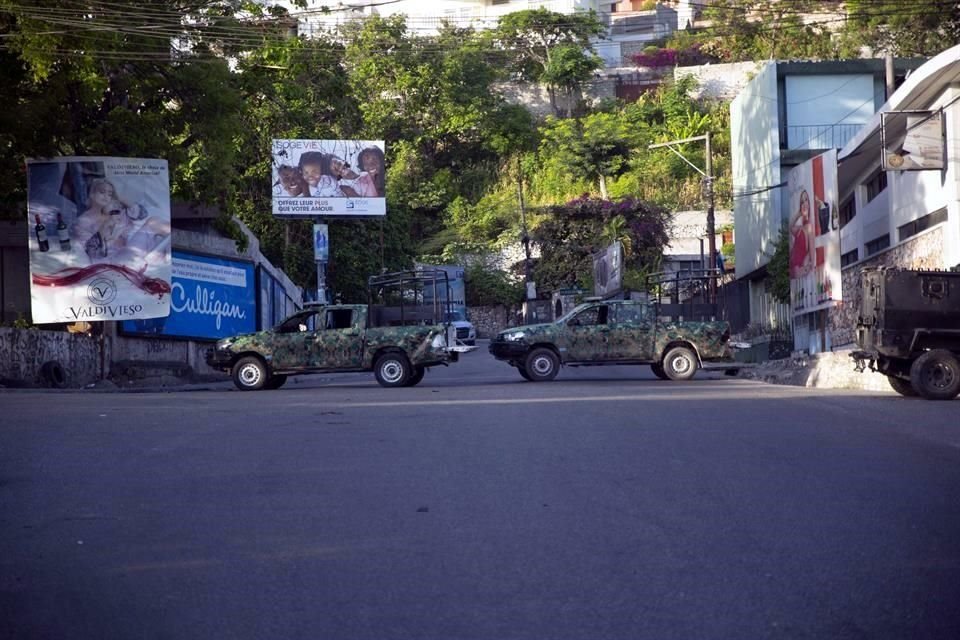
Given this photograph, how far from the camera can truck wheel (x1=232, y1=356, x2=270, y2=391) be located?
23906 millimetres

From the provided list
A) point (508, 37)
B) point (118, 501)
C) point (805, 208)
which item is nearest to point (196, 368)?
point (805, 208)

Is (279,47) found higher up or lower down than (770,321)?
higher up

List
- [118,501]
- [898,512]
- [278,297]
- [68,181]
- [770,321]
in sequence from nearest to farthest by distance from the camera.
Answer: [898,512]
[118,501]
[68,181]
[278,297]
[770,321]

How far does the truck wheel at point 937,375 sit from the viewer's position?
18859mm

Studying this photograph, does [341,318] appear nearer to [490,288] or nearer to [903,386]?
[903,386]

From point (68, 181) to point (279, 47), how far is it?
17.7 feet

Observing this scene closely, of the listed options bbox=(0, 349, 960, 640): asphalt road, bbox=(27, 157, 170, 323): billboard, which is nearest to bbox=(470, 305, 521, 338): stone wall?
bbox=(27, 157, 170, 323): billboard

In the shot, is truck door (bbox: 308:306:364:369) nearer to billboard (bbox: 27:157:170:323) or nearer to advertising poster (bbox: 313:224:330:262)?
billboard (bbox: 27:157:170:323)

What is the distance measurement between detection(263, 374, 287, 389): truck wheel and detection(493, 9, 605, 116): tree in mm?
54708

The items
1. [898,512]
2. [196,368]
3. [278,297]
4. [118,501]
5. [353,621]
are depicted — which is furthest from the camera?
[278,297]

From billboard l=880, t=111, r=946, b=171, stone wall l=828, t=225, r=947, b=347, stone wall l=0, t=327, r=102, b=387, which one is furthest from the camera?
stone wall l=828, t=225, r=947, b=347

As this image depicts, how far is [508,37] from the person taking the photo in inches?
3103

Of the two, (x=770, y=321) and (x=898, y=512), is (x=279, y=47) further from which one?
(x=770, y=321)

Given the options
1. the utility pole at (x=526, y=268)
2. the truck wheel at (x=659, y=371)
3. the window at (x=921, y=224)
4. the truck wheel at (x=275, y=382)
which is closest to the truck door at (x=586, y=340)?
the truck wheel at (x=659, y=371)
